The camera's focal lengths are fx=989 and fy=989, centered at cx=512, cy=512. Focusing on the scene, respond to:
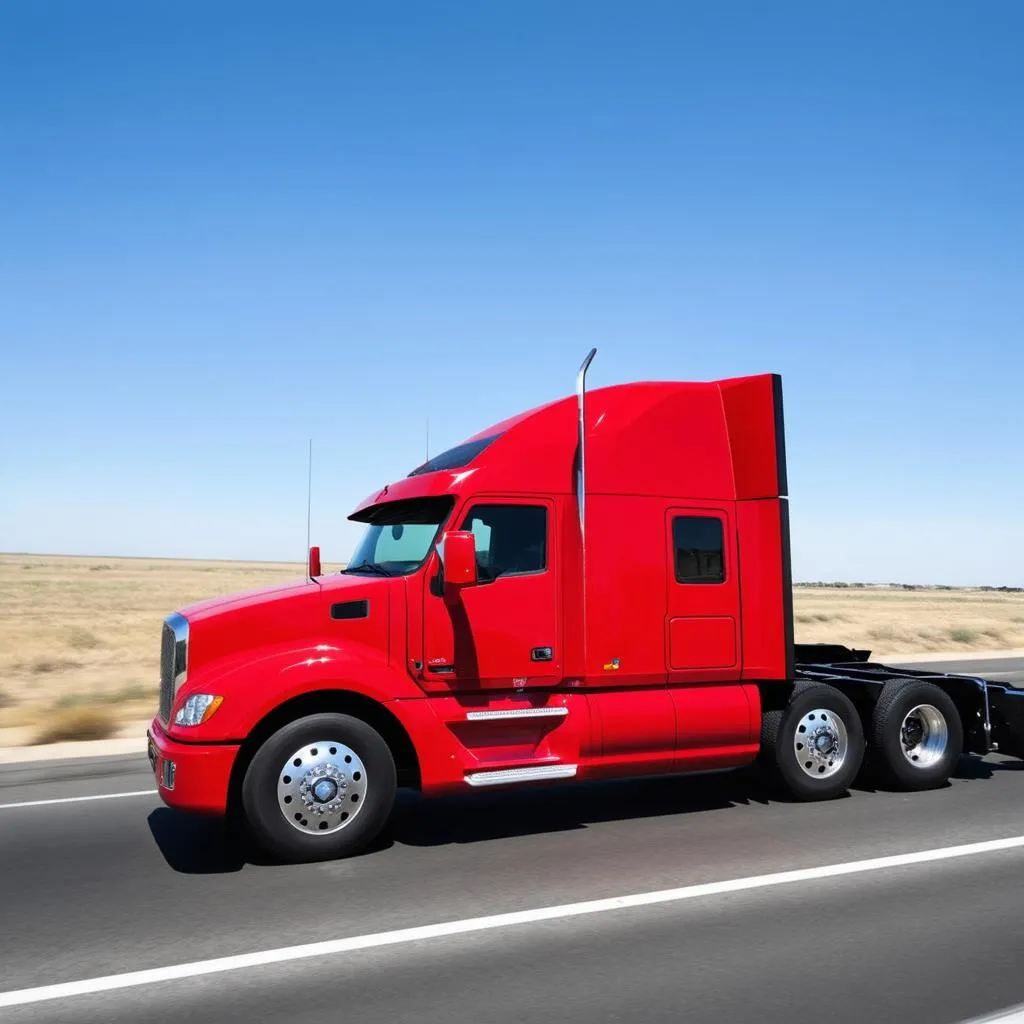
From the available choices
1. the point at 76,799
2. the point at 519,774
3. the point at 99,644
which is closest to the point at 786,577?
the point at 519,774

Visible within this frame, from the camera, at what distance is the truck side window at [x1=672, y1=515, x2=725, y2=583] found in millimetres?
8031

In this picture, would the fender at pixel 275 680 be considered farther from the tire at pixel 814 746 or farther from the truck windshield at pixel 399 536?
the tire at pixel 814 746

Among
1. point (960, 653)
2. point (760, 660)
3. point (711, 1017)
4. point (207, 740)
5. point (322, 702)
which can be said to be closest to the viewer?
point (711, 1017)

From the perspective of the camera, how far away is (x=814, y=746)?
Result: 333 inches

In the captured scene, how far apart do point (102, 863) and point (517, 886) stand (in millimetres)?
2799

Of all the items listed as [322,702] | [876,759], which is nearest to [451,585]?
[322,702]

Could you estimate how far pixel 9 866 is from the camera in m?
6.48

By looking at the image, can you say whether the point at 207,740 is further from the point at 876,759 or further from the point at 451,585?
the point at 876,759

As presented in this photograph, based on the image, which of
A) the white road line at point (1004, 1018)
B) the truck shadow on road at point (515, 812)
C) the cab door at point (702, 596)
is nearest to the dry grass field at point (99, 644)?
the truck shadow on road at point (515, 812)

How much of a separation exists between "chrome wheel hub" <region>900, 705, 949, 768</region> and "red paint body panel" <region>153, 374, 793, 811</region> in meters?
1.73

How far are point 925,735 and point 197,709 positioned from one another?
254 inches

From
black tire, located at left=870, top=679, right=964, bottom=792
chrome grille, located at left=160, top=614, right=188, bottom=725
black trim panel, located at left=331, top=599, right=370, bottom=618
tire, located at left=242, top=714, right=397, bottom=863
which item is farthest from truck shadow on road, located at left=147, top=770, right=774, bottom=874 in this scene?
black trim panel, located at left=331, top=599, right=370, bottom=618

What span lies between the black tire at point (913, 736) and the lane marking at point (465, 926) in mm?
1814

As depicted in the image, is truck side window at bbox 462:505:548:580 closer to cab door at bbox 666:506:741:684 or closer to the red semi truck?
the red semi truck
